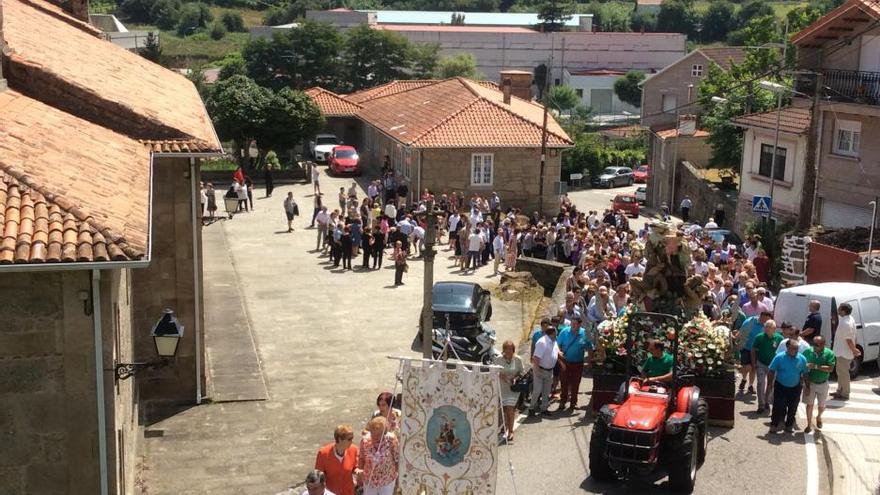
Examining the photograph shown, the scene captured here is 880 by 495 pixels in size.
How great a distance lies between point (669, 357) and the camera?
14.6 metres

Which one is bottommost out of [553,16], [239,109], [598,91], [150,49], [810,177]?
[810,177]

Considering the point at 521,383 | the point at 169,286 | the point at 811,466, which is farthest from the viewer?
the point at 169,286

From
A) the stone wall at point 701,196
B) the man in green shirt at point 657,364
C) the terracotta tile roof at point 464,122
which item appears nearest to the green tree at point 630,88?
the stone wall at point 701,196

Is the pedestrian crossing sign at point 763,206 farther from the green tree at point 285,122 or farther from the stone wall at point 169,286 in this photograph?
the green tree at point 285,122

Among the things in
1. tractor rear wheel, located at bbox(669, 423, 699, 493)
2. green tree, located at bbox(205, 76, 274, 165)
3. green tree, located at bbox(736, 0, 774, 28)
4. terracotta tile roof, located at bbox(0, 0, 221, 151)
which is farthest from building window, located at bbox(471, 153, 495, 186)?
green tree, located at bbox(736, 0, 774, 28)

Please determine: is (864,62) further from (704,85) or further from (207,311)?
(704,85)

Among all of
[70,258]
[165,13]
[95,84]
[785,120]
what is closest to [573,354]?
[95,84]

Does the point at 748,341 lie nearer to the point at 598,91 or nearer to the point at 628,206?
the point at 628,206

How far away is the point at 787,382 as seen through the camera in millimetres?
15461

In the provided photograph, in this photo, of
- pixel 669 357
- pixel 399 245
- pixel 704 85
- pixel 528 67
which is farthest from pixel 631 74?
pixel 669 357

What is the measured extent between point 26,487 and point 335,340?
1266 centimetres

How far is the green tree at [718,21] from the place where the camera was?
5861 inches

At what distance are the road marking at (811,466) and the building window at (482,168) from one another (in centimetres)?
2744

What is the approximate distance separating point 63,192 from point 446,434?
4544 millimetres
